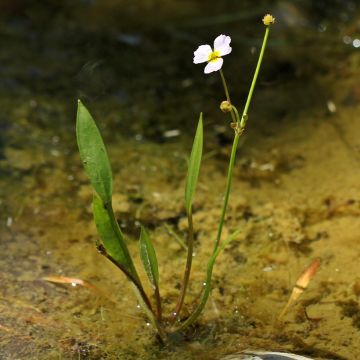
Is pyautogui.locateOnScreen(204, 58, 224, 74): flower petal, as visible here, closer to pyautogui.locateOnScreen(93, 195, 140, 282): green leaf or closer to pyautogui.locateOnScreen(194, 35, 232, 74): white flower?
pyautogui.locateOnScreen(194, 35, 232, 74): white flower

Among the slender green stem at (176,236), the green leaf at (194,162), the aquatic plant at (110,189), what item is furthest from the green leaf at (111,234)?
the slender green stem at (176,236)

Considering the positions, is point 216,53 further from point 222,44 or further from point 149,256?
point 149,256

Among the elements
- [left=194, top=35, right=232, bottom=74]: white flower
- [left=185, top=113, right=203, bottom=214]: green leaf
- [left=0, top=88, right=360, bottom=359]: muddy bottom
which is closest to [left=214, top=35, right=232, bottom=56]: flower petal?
[left=194, top=35, right=232, bottom=74]: white flower

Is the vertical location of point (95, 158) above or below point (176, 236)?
above

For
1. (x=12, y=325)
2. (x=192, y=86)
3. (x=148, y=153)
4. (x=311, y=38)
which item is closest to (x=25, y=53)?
(x=192, y=86)

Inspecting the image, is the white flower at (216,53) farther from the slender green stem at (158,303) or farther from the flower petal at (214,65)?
the slender green stem at (158,303)

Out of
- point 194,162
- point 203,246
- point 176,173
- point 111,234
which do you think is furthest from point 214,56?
point 176,173
